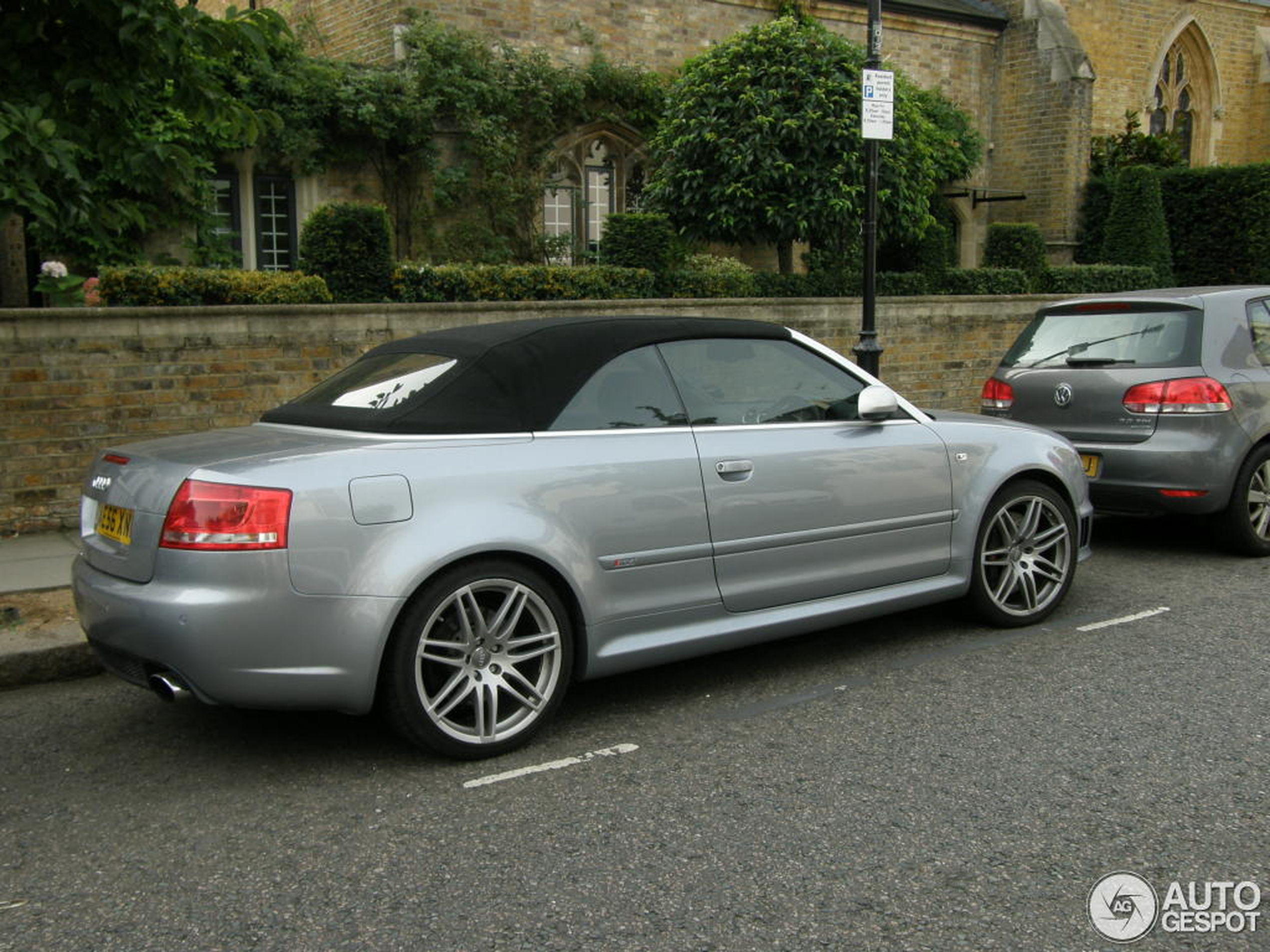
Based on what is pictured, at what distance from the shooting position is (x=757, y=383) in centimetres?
507

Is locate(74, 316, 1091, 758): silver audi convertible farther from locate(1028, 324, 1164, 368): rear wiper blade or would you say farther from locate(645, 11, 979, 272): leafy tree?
locate(645, 11, 979, 272): leafy tree

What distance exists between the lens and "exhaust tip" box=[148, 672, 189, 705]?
3.85m

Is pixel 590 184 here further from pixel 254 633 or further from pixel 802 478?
pixel 254 633

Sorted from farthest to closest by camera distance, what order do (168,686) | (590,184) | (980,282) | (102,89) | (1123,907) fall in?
(590,184)
(980,282)
(102,89)
(168,686)
(1123,907)

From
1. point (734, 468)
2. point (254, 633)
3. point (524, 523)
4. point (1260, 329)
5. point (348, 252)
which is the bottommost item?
point (254, 633)

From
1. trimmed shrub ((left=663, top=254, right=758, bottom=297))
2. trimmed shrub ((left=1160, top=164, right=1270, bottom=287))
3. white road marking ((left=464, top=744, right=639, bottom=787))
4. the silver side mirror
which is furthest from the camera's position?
trimmed shrub ((left=1160, top=164, right=1270, bottom=287))

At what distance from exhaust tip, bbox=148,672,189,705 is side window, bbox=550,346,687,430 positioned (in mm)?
1602

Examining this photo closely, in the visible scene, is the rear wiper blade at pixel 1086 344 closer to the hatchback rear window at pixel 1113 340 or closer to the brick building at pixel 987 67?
the hatchback rear window at pixel 1113 340

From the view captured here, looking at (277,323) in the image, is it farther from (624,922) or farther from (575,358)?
(624,922)

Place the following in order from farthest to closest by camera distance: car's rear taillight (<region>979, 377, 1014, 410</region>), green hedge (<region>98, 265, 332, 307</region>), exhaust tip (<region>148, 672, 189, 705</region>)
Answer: green hedge (<region>98, 265, 332, 307</region>)
car's rear taillight (<region>979, 377, 1014, 410</region>)
exhaust tip (<region>148, 672, 189, 705</region>)

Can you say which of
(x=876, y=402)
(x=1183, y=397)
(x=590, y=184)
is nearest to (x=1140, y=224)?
(x=590, y=184)

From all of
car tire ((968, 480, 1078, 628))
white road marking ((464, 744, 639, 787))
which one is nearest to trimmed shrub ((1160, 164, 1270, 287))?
→ car tire ((968, 480, 1078, 628))

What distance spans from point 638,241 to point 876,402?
6.99 m

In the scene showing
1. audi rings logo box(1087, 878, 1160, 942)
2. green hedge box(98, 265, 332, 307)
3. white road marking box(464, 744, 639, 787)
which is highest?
green hedge box(98, 265, 332, 307)
